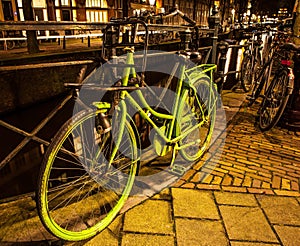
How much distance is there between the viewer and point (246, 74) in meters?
7.32

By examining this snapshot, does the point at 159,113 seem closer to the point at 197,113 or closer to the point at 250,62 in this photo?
the point at 197,113

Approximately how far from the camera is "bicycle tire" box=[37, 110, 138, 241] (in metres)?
1.84

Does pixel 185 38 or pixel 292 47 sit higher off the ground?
pixel 185 38

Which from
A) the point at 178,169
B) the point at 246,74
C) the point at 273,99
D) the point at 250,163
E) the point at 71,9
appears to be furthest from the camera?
the point at 71,9

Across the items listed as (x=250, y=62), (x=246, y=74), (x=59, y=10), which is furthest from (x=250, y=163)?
(x=59, y=10)

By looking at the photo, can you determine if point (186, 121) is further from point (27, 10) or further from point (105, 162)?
point (27, 10)

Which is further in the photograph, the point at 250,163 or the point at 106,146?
the point at 250,163

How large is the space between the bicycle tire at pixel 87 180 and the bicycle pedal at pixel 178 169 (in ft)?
2.31

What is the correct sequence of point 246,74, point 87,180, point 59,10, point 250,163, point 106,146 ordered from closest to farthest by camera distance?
point 106,146 < point 87,180 < point 250,163 < point 246,74 < point 59,10

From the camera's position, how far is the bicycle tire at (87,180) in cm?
184

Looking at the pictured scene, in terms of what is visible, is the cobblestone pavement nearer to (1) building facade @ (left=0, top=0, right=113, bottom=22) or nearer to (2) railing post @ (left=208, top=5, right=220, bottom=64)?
(2) railing post @ (left=208, top=5, right=220, bottom=64)

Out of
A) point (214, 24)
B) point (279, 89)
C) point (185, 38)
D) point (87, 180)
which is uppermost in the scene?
point (214, 24)

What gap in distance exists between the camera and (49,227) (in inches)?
73.7

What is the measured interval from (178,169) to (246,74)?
5136mm
